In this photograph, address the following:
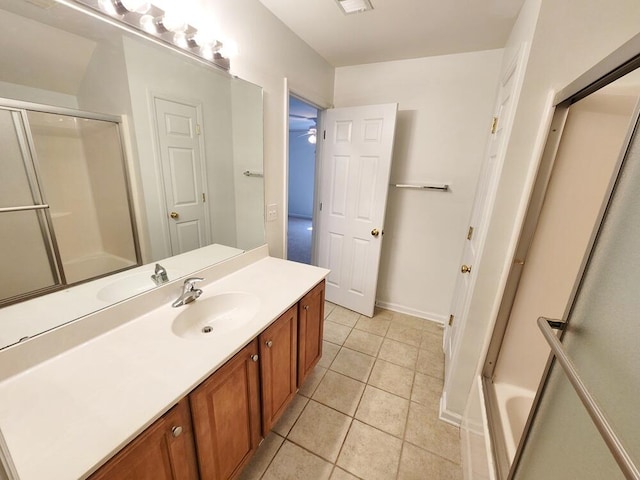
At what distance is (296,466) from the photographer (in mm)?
1289

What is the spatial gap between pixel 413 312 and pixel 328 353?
1.06 m

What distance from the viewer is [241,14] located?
4.55ft

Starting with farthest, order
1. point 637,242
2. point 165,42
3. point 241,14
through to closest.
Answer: point 241,14 < point 165,42 < point 637,242

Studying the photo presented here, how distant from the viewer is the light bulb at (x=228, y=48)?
1.31 m

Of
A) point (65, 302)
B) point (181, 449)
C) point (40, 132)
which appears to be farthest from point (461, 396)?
point (40, 132)

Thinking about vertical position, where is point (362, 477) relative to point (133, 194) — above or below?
below

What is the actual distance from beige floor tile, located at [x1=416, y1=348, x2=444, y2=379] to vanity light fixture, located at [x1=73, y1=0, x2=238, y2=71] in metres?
2.36

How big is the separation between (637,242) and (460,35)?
6.01ft

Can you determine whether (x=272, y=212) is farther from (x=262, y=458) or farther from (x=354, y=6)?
(x=262, y=458)

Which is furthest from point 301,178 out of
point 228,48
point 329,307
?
point 228,48

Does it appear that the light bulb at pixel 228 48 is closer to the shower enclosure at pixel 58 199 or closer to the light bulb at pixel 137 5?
the light bulb at pixel 137 5

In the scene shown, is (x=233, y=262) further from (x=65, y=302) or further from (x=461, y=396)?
(x=461, y=396)


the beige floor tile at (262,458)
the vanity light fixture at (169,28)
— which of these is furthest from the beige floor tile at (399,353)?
the vanity light fixture at (169,28)

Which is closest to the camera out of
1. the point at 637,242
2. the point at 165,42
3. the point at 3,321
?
the point at 637,242
